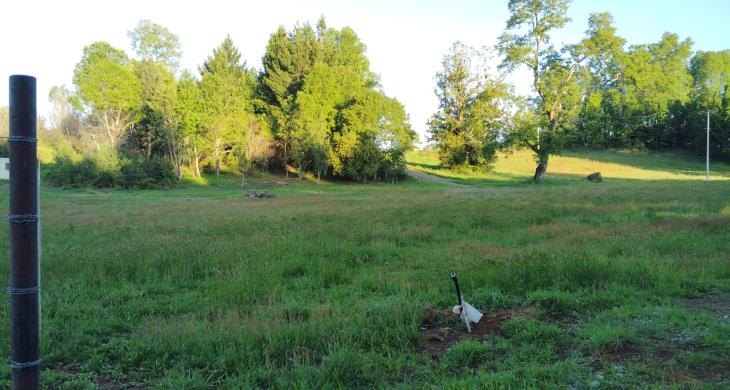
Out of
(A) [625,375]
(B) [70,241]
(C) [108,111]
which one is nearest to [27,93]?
(A) [625,375]

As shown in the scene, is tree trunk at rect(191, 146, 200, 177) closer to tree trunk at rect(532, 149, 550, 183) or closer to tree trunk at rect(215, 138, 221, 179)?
tree trunk at rect(215, 138, 221, 179)

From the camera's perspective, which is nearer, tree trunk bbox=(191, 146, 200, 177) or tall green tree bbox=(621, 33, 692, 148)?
tree trunk bbox=(191, 146, 200, 177)

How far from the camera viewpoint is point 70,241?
12547mm

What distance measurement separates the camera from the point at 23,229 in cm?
305

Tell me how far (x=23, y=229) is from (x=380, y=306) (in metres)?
4.22

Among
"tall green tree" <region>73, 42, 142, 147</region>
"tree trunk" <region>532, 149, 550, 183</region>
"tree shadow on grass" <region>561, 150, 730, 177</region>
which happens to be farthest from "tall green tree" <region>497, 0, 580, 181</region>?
"tall green tree" <region>73, 42, 142, 147</region>

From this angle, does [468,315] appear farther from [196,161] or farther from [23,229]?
[196,161]

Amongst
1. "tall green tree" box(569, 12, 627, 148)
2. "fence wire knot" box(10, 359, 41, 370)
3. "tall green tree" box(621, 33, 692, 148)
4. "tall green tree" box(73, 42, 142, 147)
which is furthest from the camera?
"tall green tree" box(621, 33, 692, 148)

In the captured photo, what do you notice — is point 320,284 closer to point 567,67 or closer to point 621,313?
point 621,313

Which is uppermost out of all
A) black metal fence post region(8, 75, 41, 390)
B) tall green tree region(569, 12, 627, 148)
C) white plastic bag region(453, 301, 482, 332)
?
tall green tree region(569, 12, 627, 148)

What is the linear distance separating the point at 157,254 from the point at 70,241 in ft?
13.8

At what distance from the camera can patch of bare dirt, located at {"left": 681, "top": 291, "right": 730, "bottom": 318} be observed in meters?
5.97

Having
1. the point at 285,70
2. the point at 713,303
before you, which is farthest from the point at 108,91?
the point at 713,303

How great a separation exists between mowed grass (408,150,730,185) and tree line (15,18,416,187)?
→ 9.65m
